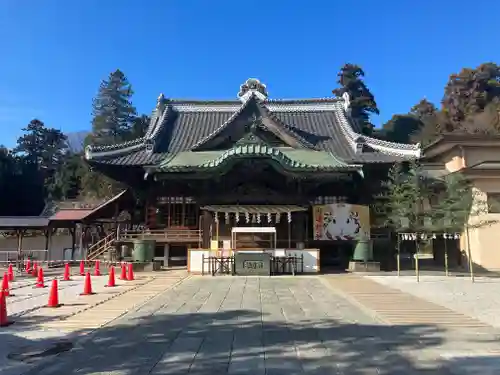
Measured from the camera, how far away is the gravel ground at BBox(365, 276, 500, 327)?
948cm

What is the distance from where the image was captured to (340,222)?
21766mm

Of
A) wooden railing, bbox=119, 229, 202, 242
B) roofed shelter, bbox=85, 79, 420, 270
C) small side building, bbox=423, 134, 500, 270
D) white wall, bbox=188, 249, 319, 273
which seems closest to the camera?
white wall, bbox=188, 249, 319, 273

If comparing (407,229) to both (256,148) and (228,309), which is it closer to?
(256,148)

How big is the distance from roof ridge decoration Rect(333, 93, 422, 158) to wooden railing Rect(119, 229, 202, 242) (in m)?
10.5

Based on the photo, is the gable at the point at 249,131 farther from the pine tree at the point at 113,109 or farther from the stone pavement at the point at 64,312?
the pine tree at the point at 113,109

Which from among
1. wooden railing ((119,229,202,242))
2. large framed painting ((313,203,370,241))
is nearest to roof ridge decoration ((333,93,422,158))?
large framed painting ((313,203,370,241))

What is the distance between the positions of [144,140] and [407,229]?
1604 cm

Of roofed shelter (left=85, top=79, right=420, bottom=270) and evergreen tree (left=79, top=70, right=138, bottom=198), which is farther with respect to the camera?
evergreen tree (left=79, top=70, right=138, bottom=198)

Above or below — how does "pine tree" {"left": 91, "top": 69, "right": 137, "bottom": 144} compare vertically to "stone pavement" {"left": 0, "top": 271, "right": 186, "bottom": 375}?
above

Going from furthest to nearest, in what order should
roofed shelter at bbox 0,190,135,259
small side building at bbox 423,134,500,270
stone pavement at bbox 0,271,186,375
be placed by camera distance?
roofed shelter at bbox 0,190,135,259 → small side building at bbox 423,134,500,270 → stone pavement at bbox 0,271,186,375

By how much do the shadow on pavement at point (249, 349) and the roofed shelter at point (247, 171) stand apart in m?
12.6

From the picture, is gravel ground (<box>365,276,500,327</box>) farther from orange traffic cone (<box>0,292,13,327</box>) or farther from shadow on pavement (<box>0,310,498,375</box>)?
orange traffic cone (<box>0,292,13,327</box>)

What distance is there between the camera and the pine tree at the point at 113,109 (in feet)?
252

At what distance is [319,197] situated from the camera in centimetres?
2364
